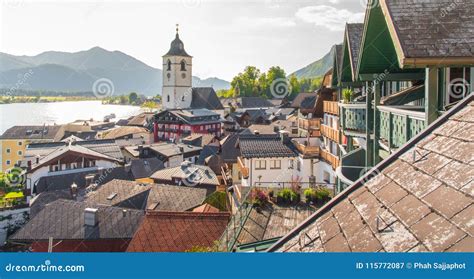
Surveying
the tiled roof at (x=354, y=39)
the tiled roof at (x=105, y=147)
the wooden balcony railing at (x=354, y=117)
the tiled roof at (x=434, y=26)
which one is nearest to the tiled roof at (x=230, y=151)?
the tiled roof at (x=105, y=147)

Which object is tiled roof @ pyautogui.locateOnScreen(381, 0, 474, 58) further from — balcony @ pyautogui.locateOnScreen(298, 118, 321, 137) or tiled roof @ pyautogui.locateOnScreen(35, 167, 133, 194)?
tiled roof @ pyautogui.locateOnScreen(35, 167, 133, 194)

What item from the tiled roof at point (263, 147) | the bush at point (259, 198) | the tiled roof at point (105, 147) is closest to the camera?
the bush at point (259, 198)

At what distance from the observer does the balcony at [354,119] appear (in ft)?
30.2

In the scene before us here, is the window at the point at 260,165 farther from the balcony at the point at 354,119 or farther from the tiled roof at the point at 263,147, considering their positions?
the balcony at the point at 354,119

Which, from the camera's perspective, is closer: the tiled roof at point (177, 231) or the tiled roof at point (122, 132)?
the tiled roof at point (177, 231)

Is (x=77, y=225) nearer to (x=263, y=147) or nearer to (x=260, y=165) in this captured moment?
(x=260, y=165)

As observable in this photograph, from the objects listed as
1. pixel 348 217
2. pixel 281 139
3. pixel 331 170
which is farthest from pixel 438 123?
pixel 281 139

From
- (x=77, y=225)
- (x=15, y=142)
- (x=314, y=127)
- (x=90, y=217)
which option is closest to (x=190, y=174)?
(x=314, y=127)

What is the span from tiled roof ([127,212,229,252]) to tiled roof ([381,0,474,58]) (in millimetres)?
11339

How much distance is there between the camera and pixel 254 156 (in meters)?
26.1

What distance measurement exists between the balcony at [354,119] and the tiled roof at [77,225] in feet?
39.4

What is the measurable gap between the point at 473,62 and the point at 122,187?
2487 cm

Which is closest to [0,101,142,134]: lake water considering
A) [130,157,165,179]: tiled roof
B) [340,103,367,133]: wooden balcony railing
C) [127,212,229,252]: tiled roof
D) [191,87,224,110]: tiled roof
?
[191,87,224,110]: tiled roof

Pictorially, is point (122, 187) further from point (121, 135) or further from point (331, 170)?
point (121, 135)
